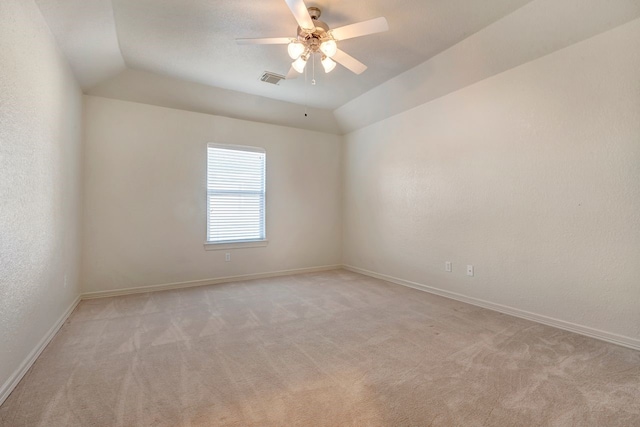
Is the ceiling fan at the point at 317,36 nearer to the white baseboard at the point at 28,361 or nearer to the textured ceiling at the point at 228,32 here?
the textured ceiling at the point at 228,32

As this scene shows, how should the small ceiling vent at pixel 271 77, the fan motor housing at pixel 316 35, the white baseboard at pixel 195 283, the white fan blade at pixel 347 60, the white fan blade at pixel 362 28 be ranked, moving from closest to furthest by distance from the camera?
the white fan blade at pixel 362 28
the fan motor housing at pixel 316 35
the white fan blade at pixel 347 60
the small ceiling vent at pixel 271 77
the white baseboard at pixel 195 283

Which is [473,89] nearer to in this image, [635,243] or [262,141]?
[635,243]

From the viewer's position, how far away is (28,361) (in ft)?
6.55

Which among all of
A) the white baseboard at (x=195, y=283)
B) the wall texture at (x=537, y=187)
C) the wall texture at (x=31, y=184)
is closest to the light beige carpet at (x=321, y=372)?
the wall texture at (x=31, y=184)

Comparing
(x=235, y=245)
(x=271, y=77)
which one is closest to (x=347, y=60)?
(x=271, y=77)

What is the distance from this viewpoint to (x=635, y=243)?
2.27m

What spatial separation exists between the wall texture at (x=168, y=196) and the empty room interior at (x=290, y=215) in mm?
29

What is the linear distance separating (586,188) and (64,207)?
497 cm

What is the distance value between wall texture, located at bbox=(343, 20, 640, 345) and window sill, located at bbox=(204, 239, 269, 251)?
7.19 ft

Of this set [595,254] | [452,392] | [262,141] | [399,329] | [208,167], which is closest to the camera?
[452,392]

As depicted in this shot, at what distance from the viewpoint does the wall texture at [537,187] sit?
7.66 feet

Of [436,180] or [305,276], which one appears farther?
[305,276]

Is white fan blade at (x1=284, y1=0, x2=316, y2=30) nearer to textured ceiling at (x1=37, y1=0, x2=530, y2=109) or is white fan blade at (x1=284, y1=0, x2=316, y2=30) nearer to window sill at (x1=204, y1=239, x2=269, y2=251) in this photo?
textured ceiling at (x1=37, y1=0, x2=530, y2=109)

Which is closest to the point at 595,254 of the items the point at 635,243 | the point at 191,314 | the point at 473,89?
the point at 635,243
